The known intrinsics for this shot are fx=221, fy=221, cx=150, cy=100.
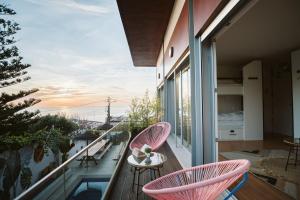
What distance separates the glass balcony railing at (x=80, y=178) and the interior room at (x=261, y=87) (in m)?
2.10

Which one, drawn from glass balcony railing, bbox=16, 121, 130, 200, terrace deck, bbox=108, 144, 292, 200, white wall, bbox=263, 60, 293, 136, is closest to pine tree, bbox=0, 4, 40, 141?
glass balcony railing, bbox=16, 121, 130, 200

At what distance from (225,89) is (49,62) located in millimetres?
14002

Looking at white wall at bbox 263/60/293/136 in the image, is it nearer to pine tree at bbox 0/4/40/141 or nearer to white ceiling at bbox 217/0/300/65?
white ceiling at bbox 217/0/300/65

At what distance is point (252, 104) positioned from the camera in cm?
688

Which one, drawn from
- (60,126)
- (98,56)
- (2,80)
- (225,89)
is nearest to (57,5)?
(2,80)

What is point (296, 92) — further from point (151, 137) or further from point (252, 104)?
point (151, 137)

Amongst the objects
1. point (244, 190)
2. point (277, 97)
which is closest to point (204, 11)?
point (244, 190)

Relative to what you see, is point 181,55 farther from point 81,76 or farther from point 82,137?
point 81,76

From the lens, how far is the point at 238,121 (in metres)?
6.97

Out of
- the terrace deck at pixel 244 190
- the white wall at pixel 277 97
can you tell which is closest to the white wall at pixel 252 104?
the white wall at pixel 277 97

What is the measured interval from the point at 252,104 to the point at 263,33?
2795mm

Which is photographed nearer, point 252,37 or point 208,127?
point 208,127

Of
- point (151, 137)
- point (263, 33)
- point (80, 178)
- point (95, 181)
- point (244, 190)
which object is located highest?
point (263, 33)

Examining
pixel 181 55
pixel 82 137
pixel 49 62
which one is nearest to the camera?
pixel 181 55
